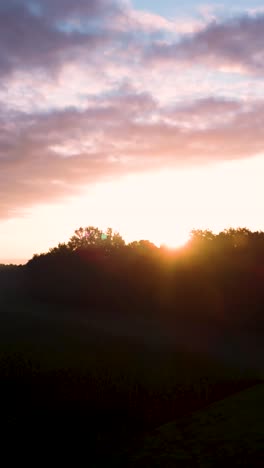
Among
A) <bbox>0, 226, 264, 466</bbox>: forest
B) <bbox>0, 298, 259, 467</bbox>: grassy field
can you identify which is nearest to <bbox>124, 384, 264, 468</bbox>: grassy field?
<bbox>0, 298, 259, 467</bbox>: grassy field

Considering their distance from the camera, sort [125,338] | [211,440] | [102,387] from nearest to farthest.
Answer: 1. [211,440]
2. [102,387]
3. [125,338]

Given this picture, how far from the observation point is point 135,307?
149 ft

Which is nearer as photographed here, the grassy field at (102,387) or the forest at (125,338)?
the grassy field at (102,387)

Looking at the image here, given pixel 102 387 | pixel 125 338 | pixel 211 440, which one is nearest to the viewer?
pixel 211 440

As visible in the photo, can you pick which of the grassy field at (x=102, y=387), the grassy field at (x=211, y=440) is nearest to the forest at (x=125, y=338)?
the grassy field at (x=102, y=387)

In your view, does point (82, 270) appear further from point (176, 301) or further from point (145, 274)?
point (176, 301)

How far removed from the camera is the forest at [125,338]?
1820 centimetres

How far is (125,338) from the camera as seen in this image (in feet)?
106

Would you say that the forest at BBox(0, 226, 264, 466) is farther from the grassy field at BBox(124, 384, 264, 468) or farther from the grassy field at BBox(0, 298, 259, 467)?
the grassy field at BBox(124, 384, 264, 468)

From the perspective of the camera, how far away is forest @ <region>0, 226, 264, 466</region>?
18203 millimetres

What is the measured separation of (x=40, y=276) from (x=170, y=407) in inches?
1762

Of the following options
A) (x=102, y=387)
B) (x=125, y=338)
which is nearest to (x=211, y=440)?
(x=102, y=387)

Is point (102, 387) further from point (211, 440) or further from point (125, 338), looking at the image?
point (125, 338)

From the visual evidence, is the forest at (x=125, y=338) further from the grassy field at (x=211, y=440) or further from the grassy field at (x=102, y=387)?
the grassy field at (x=211, y=440)
